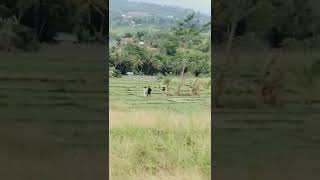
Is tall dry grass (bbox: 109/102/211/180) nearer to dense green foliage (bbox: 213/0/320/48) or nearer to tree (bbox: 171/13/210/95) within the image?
tree (bbox: 171/13/210/95)

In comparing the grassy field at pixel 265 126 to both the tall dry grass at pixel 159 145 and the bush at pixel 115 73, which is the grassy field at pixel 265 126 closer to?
the tall dry grass at pixel 159 145

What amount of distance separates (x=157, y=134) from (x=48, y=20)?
0.84 m

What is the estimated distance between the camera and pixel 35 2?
85.1 inches

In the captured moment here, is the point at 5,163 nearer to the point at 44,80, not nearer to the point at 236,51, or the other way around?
the point at 44,80

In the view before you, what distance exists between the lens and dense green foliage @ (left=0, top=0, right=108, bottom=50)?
2117 millimetres

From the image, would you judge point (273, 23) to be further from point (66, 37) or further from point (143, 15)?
point (66, 37)

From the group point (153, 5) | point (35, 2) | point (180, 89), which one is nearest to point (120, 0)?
point (153, 5)

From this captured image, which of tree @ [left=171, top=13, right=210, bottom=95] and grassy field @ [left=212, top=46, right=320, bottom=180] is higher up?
tree @ [left=171, top=13, right=210, bottom=95]

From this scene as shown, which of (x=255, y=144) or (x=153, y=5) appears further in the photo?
(x=153, y=5)

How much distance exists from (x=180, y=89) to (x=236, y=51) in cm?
36

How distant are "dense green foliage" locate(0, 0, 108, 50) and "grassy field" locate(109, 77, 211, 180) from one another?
1.04ft

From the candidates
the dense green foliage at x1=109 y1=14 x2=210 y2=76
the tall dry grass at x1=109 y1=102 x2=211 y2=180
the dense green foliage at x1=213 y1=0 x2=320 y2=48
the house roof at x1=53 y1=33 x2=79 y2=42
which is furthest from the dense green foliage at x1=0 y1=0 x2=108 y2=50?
the dense green foliage at x1=213 y1=0 x2=320 y2=48

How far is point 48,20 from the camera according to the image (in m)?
2.15

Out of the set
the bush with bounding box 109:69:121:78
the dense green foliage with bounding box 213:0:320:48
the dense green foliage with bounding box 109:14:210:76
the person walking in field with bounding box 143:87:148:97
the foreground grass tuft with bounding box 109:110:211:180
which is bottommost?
the foreground grass tuft with bounding box 109:110:211:180
